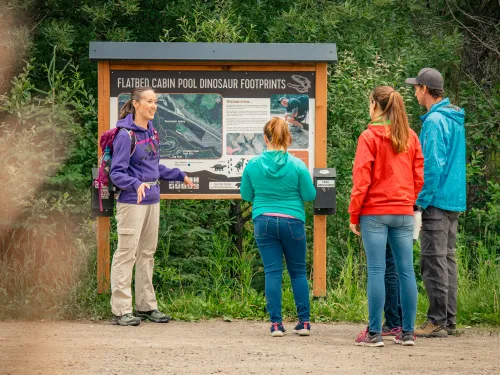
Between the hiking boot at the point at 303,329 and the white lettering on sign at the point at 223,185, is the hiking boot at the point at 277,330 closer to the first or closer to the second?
the hiking boot at the point at 303,329

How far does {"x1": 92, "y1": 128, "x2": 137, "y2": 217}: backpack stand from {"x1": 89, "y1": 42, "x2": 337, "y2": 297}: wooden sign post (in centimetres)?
39

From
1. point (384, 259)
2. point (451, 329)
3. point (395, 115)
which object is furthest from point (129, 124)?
point (451, 329)

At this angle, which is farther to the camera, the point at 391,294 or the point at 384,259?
the point at 391,294

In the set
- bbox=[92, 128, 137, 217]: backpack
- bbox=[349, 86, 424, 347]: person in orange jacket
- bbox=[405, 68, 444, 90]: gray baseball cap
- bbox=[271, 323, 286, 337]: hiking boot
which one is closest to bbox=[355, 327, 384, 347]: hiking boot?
bbox=[349, 86, 424, 347]: person in orange jacket

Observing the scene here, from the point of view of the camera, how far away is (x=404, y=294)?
724 centimetres

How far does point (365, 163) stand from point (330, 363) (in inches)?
59.6

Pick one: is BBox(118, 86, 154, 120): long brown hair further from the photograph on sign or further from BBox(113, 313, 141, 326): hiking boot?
BBox(113, 313, 141, 326): hiking boot

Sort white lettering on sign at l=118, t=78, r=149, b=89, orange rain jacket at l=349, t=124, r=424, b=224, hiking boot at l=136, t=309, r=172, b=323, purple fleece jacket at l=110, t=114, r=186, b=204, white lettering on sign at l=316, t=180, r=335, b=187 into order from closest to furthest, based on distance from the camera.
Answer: orange rain jacket at l=349, t=124, r=424, b=224
purple fleece jacket at l=110, t=114, r=186, b=204
hiking boot at l=136, t=309, r=172, b=323
white lettering on sign at l=316, t=180, r=335, b=187
white lettering on sign at l=118, t=78, r=149, b=89

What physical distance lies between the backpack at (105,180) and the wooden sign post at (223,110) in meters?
0.39

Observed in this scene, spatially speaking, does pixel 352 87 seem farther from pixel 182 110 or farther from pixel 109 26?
pixel 109 26

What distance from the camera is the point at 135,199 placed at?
8250mm

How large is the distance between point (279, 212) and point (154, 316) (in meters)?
1.68

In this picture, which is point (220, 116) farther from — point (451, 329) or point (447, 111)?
point (451, 329)

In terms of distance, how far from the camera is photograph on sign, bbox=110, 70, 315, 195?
29.8 ft
